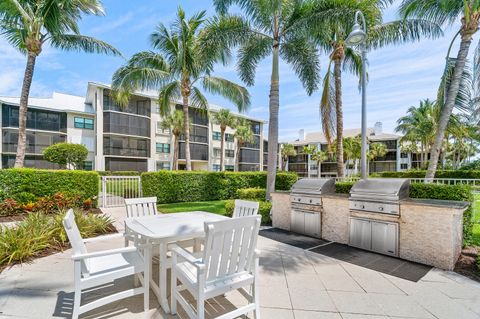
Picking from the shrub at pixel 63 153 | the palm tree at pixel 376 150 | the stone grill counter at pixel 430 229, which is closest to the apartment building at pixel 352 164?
the palm tree at pixel 376 150

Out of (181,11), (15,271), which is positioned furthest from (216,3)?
(15,271)

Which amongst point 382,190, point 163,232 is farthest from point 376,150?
point 163,232

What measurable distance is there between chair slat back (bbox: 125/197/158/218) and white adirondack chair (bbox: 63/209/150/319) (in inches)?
70.8

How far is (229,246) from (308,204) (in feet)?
14.6

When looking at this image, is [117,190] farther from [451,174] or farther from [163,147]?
[451,174]

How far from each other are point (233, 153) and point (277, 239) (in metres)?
33.6

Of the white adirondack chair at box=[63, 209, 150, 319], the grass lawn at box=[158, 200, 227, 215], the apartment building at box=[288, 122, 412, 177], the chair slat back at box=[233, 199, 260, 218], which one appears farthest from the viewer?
the apartment building at box=[288, 122, 412, 177]

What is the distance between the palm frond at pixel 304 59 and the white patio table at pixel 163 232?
887 cm

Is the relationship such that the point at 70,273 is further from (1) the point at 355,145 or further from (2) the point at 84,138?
(1) the point at 355,145

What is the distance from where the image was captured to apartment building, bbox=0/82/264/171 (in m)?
24.8

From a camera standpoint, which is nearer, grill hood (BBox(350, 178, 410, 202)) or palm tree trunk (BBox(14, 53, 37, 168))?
grill hood (BBox(350, 178, 410, 202))

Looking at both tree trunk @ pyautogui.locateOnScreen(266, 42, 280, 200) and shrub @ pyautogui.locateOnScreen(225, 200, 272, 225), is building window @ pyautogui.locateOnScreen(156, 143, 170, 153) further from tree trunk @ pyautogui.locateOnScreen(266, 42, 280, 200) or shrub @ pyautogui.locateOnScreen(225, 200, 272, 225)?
shrub @ pyautogui.locateOnScreen(225, 200, 272, 225)

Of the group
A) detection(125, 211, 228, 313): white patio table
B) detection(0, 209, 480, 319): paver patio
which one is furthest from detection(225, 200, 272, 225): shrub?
detection(125, 211, 228, 313): white patio table

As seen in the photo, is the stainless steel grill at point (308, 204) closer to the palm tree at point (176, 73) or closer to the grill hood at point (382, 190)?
the grill hood at point (382, 190)
